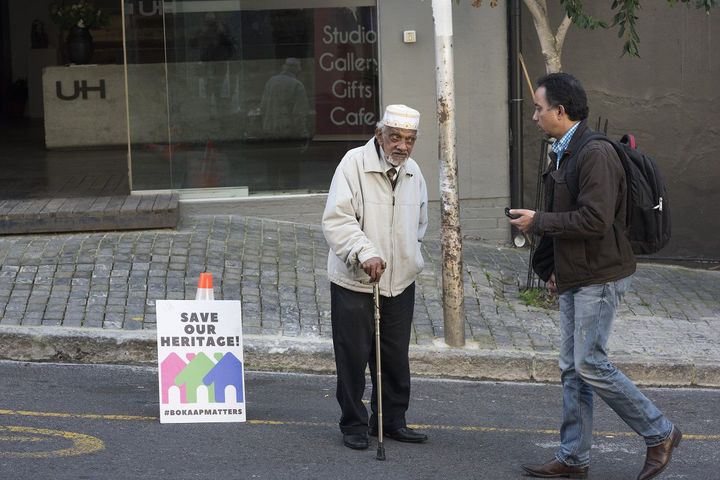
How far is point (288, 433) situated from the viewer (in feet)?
21.1

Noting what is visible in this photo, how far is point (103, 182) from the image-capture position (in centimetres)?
1248

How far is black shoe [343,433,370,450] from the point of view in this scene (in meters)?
6.09

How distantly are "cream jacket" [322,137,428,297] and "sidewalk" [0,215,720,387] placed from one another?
2.03 meters

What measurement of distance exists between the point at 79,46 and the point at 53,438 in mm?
11679

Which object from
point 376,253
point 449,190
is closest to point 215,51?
point 449,190

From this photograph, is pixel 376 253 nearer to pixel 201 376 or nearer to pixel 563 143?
pixel 563 143

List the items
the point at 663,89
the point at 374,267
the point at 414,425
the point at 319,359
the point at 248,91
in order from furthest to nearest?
the point at 248,91
the point at 663,89
the point at 319,359
the point at 414,425
the point at 374,267

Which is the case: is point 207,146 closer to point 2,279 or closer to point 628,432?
point 2,279

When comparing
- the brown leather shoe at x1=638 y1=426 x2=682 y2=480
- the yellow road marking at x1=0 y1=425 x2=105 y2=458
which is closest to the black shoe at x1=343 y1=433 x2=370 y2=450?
the yellow road marking at x1=0 y1=425 x2=105 y2=458

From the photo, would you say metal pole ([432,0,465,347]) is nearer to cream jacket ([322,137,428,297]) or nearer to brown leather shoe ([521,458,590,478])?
cream jacket ([322,137,428,297])

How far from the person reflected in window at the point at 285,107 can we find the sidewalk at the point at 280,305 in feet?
3.76

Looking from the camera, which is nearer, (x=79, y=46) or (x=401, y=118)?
(x=401, y=118)

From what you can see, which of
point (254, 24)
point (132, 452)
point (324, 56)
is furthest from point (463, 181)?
point (132, 452)

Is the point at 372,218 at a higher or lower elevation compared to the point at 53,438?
higher
